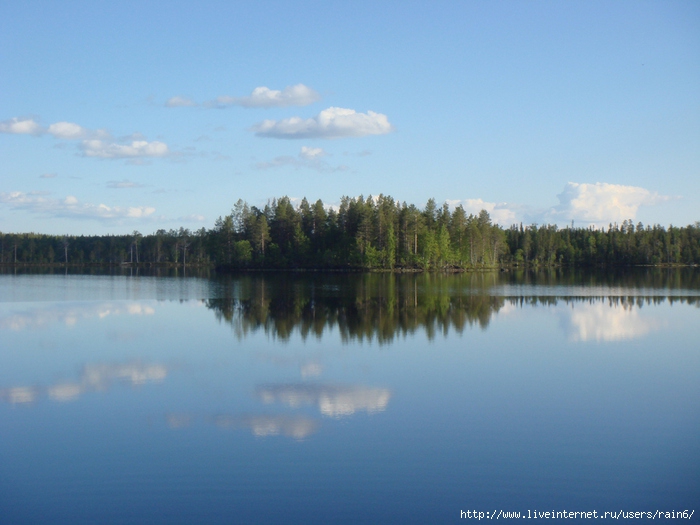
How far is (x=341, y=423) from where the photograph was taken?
466 inches

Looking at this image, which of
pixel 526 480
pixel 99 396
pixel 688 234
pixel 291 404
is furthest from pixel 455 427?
pixel 688 234

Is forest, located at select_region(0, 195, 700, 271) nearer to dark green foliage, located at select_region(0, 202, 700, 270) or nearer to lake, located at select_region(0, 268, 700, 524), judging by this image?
dark green foliage, located at select_region(0, 202, 700, 270)

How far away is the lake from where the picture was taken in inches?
344

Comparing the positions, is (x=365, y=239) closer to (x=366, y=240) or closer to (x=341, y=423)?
(x=366, y=240)

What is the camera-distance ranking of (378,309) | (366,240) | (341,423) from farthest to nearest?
(366,240) < (378,309) < (341,423)

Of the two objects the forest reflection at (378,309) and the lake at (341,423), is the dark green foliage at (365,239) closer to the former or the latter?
the forest reflection at (378,309)

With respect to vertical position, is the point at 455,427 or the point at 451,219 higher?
the point at 451,219

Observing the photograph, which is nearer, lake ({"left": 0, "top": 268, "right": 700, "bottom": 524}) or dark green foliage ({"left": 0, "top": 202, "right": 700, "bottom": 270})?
lake ({"left": 0, "top": 268, "right": 700, "bottom": 524})

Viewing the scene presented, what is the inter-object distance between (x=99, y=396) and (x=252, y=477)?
6.34m

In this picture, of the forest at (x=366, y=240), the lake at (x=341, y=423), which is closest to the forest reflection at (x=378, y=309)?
the lake at (x=341, y=423)

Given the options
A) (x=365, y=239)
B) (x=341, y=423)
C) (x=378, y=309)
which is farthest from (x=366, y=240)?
(x=341, y=423)

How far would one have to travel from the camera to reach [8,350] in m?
20.0

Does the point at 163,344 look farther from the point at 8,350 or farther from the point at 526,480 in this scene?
the point at 526,480

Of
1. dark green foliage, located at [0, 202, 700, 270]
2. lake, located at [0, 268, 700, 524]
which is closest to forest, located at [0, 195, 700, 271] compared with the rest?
dark green foliage, located at [0, 202, 700, 270]
